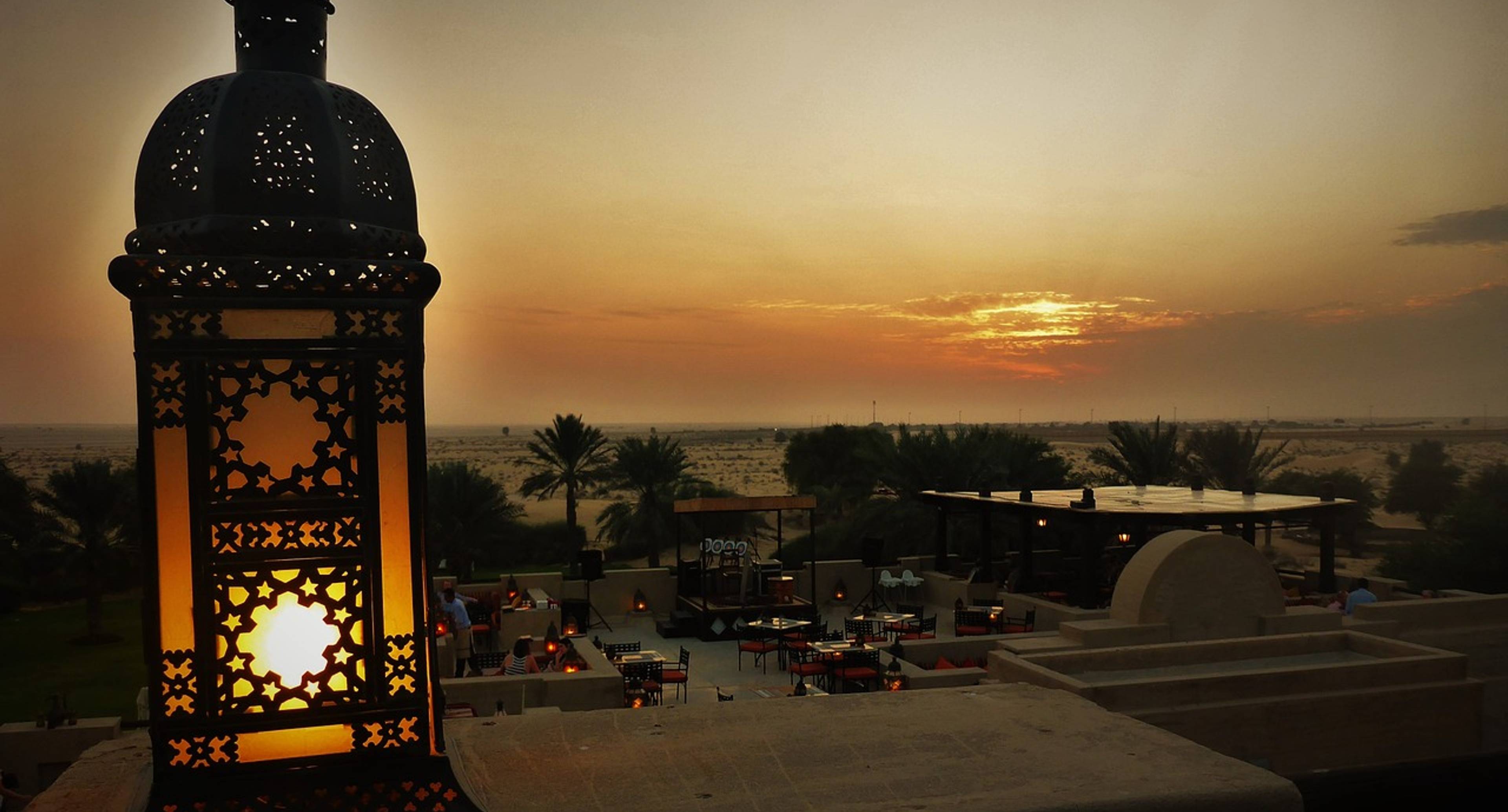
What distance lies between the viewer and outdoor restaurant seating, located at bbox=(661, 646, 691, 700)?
54.6 ft

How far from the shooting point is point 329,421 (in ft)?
9.32

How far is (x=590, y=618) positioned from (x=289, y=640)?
68.9 feet

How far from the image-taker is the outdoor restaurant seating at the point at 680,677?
1664 centimetres

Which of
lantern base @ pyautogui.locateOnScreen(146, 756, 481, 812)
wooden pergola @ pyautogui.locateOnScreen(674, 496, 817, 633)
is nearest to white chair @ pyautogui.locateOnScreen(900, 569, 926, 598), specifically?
wooden pergola @ pyautogui.locateOnScreen(674, 496, 817, 633)

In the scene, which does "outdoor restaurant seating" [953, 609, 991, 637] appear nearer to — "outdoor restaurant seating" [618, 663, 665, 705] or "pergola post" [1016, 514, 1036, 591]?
"pergola post" [1016, 514, 1036, 591]

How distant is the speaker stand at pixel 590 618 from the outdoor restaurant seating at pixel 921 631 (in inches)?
253

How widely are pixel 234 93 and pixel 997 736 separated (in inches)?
141

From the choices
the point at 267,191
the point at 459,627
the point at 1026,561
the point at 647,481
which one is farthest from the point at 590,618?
the point at 267,191

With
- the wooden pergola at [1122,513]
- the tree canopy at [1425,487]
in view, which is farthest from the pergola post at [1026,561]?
the tree canopy at [1425,487]

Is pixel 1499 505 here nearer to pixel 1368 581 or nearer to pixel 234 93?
pixel 1368 581

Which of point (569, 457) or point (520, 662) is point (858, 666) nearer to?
point (520, 662)

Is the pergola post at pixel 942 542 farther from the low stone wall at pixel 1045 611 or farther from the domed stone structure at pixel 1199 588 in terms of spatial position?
the domed stone structure at pixel 1199 588

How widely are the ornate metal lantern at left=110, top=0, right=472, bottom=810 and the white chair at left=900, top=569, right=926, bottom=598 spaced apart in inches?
890

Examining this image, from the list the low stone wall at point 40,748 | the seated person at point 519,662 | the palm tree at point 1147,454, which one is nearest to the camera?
the low stone wall at point 40,748
